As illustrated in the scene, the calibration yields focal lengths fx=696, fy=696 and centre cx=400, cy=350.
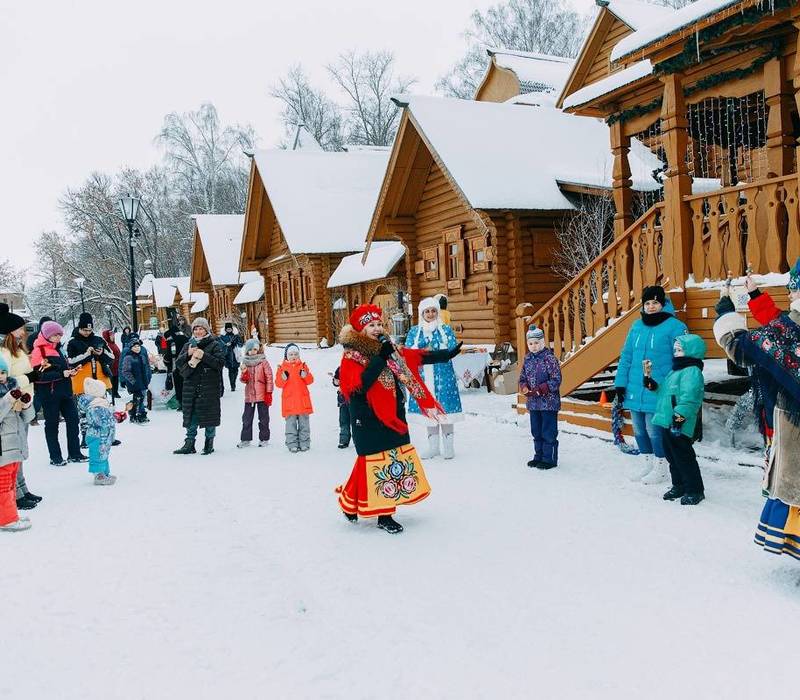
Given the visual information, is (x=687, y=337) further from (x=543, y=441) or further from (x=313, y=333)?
(x=313, y=333)

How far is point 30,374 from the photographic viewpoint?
622 centimetres

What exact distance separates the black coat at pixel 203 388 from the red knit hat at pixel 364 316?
378 centimetres

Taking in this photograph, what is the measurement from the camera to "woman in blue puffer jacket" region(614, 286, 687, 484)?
5812 mm

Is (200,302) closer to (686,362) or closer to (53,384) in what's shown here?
(53,384)

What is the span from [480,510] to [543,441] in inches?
64.4

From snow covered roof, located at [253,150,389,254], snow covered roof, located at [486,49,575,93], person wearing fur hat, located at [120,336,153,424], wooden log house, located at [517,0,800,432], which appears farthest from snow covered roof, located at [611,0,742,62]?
snow covered roof, located at [486,49,575,93]

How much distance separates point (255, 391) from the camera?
9039 millimetres

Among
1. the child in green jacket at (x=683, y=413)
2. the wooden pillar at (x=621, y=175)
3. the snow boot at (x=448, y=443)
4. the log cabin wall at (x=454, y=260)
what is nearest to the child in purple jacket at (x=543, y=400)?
the snow boot at (x=448, y=443)

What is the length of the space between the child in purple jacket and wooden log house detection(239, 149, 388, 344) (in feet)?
52.7

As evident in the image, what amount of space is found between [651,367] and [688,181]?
2.55 metres

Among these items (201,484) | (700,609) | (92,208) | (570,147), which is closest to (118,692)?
(700,609)

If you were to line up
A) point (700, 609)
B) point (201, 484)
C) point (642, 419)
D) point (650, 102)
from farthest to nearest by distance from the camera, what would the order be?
1. point (650, 102)
2. point (201, 484)
3. point (642, 419)
4. point (700, 609)

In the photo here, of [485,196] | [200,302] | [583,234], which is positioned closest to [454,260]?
[485,196]

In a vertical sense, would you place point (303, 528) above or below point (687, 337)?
below
